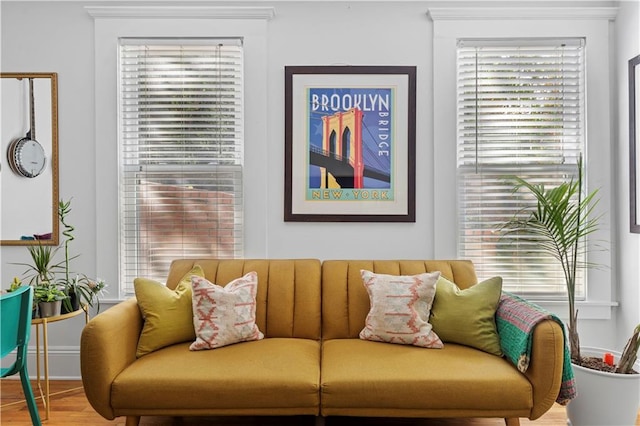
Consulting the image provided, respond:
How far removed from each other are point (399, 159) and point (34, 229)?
250cm

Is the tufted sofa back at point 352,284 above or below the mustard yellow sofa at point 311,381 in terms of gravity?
above

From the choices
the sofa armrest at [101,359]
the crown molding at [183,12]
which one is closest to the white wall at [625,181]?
the crown molding at [183,12]

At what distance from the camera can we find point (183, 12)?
2930 mm

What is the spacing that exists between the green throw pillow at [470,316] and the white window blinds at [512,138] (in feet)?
2.16

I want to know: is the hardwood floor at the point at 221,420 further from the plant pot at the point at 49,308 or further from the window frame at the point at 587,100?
the window frame at the point at 587,100

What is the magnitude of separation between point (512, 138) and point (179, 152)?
2192 millimetres

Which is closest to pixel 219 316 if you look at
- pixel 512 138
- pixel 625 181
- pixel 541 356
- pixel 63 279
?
pixel 63 279

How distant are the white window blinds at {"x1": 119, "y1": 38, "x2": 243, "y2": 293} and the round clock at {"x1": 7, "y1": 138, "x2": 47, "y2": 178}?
0.56 m

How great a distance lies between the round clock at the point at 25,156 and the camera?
A: 299 cm

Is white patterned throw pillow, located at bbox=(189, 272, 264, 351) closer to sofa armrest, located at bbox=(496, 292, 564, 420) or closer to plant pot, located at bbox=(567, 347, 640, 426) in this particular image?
sofa armrest, located at bbox=(496, 292, 564, 420)

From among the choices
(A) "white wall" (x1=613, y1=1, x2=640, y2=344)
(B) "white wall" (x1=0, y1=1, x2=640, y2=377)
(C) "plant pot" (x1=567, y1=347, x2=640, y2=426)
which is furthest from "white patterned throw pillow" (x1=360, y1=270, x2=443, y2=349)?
(A) "white wall" (x1=613, y1=1, x2=640, y2=344)

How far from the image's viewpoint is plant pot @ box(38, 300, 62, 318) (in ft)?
8.02

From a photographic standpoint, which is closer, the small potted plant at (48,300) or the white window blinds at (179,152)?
the small potted plant at (48,300)

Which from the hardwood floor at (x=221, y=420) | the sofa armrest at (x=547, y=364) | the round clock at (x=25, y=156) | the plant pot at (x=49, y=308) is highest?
the round clock at (x=25, y=156)
